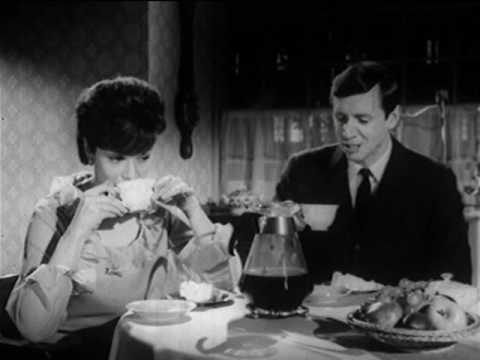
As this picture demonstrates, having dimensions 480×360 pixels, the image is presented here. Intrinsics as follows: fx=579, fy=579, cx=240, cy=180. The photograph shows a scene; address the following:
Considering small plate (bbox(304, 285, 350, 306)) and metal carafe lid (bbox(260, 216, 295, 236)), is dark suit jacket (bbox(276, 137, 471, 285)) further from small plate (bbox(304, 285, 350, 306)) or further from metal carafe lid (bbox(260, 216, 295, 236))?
metal carafe lid (bbox(260, 216, 295, 236))

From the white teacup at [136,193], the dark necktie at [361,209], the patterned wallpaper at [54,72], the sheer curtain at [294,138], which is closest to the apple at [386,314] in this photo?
the white teacup at [136,193]

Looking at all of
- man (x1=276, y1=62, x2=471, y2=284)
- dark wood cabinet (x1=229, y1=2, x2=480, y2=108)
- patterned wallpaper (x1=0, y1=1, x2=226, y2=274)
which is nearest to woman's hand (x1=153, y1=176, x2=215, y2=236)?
man (x1=276, y1=62, x2=471, y2=284)

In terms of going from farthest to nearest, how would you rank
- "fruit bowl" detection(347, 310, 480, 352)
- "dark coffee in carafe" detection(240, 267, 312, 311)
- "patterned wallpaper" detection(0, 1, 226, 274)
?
"patterned wallpaper" detection(0, 1, 226, 274) → "dark coffee in carafe" detection(240, 267, 312, 311) → "fruit bowl" detection(347, 310, 480, 352)

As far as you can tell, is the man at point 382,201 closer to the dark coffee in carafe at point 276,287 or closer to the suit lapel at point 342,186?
the suit lapel at point 342,186

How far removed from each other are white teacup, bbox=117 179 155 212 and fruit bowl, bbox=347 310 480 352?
922mm

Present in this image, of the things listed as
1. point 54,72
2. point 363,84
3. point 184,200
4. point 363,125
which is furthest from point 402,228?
point 54,72

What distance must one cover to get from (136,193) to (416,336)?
1.03 metres

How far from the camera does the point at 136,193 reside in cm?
180

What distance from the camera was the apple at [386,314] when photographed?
3.52 feet

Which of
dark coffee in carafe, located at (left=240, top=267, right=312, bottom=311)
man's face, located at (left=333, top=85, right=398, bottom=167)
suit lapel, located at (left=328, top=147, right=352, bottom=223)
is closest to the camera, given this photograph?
dark coffee in carafe, located at (left=240, top=267, right=312, bottom=311)

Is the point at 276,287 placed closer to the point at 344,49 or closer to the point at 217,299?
the point at 217,299

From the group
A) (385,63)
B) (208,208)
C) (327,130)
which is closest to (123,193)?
(208,208)

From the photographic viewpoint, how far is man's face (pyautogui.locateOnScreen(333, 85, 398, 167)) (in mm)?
2318

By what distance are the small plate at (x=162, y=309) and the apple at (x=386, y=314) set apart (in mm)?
415
